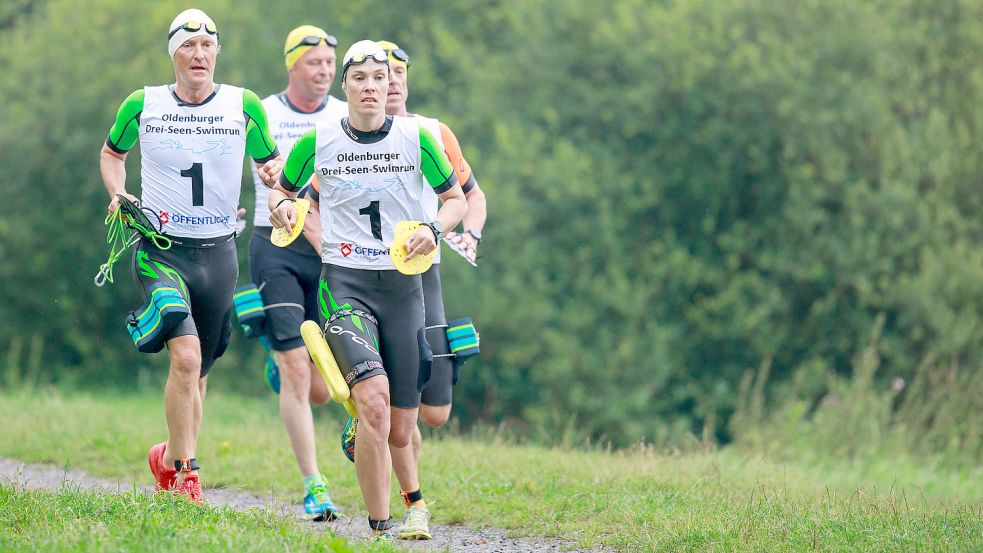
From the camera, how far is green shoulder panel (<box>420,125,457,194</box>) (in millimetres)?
6918

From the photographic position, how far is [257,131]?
25.5 feet

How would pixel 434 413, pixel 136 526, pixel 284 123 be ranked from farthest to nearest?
pixel 284 123 → pixel 434 413 → pixel 136 526

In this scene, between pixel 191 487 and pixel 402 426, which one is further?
pixel 191 487

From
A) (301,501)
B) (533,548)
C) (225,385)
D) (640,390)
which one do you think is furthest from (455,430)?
(225,385)

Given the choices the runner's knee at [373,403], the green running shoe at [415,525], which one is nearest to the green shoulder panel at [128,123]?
the runner's knee at [373,403]

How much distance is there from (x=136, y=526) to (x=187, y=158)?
242cm

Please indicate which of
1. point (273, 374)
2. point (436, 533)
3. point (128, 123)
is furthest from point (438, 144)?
point (273, 374)

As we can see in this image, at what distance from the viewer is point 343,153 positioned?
684cm

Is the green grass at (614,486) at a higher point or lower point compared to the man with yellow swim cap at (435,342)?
lower

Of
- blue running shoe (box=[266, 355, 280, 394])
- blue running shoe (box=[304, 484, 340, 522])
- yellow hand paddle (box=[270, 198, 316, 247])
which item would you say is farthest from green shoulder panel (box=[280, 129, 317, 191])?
blue running shoe (box=[266, 355, 280, 394])

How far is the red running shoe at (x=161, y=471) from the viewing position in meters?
7.60

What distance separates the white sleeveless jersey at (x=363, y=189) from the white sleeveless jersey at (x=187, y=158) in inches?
40.3

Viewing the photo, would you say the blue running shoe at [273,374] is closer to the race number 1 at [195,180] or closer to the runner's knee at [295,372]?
the runner's knee at [295,372]

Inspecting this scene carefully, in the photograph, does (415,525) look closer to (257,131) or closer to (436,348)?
(436,348)
